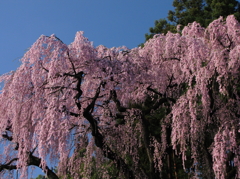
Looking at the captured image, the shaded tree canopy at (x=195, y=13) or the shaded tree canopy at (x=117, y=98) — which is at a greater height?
the shaded tree canopy at (x=195, y=13)

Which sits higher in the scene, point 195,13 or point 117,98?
point 195,13

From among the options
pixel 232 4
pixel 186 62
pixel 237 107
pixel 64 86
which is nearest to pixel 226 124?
pixel 237 107

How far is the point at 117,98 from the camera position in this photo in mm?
9695

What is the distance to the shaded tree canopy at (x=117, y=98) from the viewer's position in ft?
21.5

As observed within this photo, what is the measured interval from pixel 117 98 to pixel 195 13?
11.6 metres

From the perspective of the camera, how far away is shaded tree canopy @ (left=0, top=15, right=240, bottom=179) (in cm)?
Result: 655

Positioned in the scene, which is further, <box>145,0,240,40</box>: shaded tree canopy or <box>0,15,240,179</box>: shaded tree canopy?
<box>145,0,240,40</box>: shaded tree canopy

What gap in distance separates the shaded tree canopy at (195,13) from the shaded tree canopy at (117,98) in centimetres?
755

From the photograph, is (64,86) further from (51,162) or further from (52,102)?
(51,162)

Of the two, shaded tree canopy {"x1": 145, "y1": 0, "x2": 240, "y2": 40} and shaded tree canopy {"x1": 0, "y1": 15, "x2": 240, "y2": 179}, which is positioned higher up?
shaded tree canopy {"x1": 145, "y1": 0, "x2": 240, "y2": 40}

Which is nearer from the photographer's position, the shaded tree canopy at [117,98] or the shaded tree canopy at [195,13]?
the shaded tree canopy at [117,98]

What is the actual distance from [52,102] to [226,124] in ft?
13.1

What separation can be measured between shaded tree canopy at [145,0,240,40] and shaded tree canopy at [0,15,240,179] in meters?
7.55

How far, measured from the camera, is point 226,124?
680 cm
